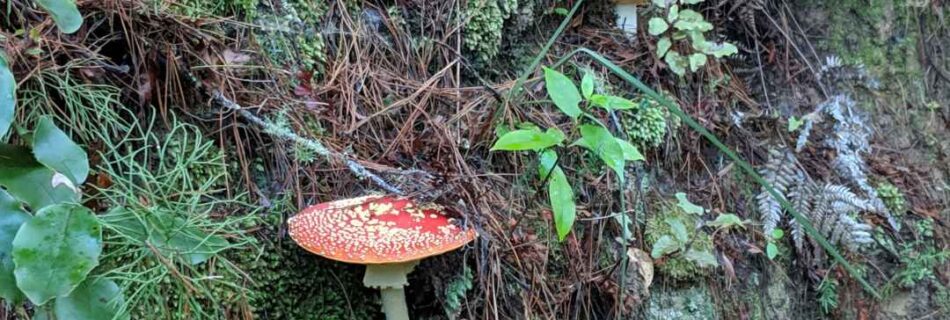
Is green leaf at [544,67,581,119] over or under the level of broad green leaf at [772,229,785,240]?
over

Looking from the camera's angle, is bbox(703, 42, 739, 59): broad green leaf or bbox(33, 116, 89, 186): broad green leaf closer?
bbox(33, 116, 89, 186): broad green leaf

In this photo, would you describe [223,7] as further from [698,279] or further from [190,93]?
[698,279]

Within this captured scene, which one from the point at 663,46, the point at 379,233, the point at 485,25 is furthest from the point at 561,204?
the point at 663,46

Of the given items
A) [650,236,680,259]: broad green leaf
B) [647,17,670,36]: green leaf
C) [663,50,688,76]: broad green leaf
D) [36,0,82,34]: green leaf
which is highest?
[36,0,82,34]: green leaf

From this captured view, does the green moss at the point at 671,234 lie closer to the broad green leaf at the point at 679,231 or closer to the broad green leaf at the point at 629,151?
the broad green leaf at the point at 679,231

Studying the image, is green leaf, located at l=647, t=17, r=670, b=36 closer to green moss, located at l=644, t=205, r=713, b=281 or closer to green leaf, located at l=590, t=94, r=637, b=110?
green moss, located at l=644, t=205, r=713, b=281

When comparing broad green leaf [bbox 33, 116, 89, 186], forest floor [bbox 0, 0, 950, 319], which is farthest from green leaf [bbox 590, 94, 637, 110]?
broad green leaf [bbox 33, 116, 89, 186]
